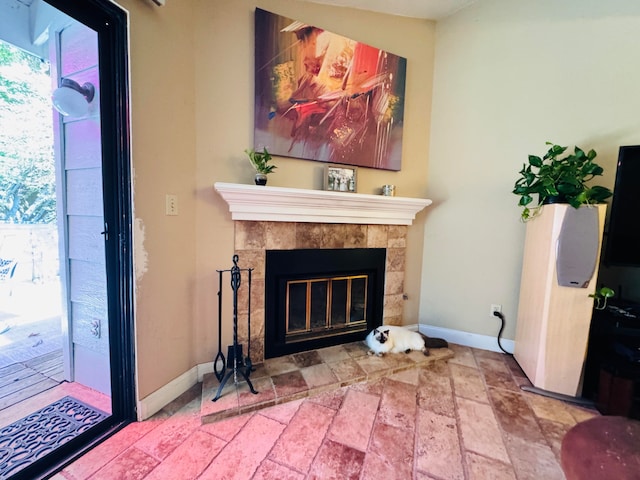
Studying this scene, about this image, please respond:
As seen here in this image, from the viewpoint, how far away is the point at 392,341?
84.7 inches

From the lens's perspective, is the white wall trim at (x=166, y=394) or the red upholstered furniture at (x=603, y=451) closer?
the red upholstered furniture at (x=603, y=451)

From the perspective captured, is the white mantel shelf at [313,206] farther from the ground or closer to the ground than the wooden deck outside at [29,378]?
farther from the ground

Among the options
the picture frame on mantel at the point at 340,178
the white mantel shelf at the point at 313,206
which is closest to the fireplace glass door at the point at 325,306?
the white mantel shelf at the point at 313,206

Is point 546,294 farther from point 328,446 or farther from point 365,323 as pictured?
point 328,446

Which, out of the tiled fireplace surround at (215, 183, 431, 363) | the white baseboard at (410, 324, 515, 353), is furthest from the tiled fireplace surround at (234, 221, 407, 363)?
the white baseboard at (410, 324, 515, 353)

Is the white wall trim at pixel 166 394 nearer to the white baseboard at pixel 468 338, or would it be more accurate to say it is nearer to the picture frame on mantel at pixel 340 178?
the picture frame on mantel at pixel 340 178

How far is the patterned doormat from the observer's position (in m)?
1.18

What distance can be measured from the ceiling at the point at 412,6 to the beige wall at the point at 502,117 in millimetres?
89

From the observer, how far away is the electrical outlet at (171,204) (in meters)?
1.54

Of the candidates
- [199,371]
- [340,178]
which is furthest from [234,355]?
[340,178]

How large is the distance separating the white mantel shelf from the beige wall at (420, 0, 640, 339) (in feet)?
1.69

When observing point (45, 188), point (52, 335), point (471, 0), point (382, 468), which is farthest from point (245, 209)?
point (471, 0)

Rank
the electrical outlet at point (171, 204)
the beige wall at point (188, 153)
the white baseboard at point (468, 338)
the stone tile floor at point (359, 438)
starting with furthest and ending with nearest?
1. the white baseboard at point (468, 338)
2. the electrical outlet at point (171, 204)
3. the beige wall at point (188, 153)
4. the stone tile floor at point (359, 438)

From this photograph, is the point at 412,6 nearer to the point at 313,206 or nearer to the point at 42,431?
the point at 313,206
